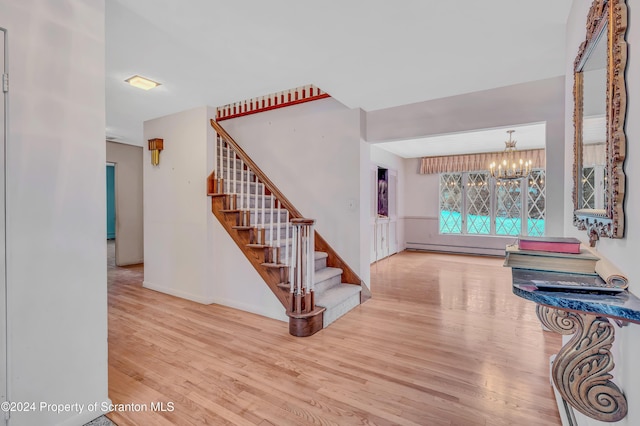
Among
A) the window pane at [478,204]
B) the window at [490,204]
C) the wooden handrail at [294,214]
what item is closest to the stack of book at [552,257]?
the wooden handrail at [294,214]

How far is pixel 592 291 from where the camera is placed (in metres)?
0.85

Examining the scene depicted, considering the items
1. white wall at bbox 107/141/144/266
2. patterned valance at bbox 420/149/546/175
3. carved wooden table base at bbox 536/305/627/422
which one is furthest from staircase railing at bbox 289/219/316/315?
patterned valance at bbox 420/149/546/175

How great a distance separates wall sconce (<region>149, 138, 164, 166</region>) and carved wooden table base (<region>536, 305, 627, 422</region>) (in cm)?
448

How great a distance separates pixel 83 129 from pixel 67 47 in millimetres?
431

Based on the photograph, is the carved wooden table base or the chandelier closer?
the carved wooden table base

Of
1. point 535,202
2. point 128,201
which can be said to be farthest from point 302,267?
point 535,202

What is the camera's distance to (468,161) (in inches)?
274

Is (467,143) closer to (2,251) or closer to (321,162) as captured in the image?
(321,162)

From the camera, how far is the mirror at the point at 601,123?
92cm

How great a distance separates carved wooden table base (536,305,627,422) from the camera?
35.9 inches

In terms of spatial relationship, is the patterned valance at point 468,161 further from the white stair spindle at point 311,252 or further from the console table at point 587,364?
the console table at point 587,364

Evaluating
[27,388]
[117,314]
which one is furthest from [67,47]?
[117,314]

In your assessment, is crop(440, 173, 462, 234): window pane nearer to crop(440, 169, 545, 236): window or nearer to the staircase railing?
crop(440, 169, 545, 236): window

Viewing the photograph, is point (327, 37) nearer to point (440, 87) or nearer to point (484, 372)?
point (440, 87)
